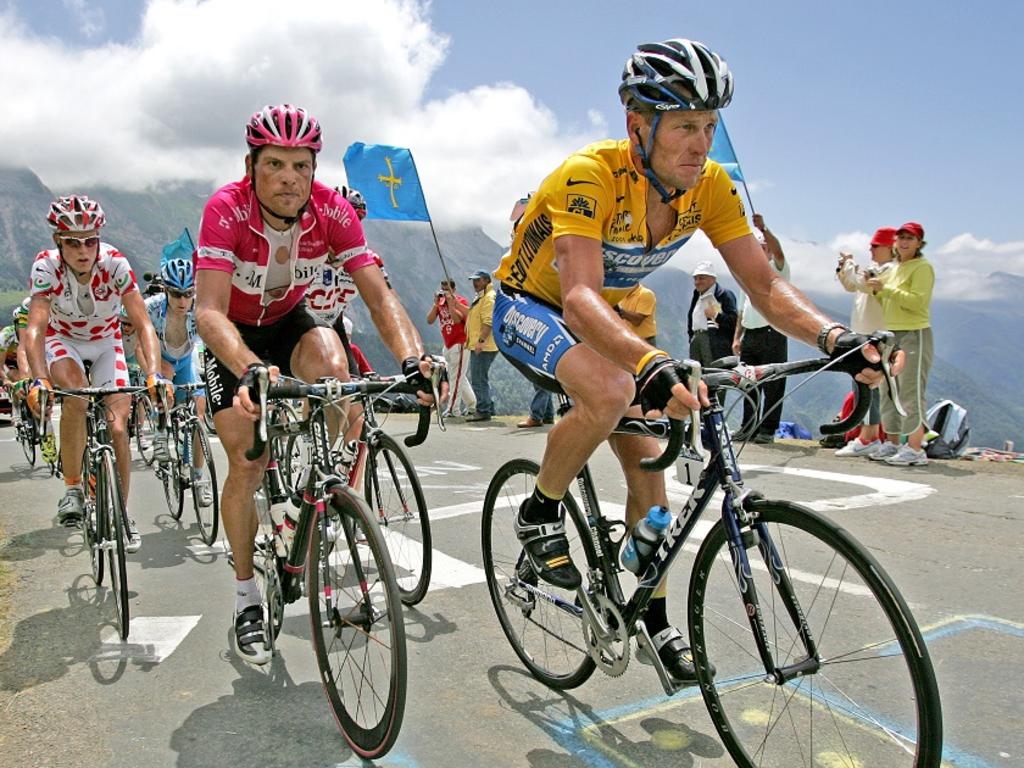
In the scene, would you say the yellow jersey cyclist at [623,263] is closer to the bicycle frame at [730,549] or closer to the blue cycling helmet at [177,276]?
the bicycle frame at [730,549]

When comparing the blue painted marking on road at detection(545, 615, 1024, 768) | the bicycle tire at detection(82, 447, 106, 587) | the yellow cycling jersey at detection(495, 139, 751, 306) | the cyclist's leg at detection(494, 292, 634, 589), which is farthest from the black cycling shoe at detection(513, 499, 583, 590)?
the bicycle tire at detection(82, 447, 106, 587)

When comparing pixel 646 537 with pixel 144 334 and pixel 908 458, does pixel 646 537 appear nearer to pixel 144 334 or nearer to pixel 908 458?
pixel 144 334

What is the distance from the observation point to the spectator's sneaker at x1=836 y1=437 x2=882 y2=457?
9.15m

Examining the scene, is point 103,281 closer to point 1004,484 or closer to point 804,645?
point 804,645

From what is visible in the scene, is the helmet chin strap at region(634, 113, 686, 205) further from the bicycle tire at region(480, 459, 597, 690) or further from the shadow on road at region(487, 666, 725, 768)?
the shadow on road at region(487, 666, 725, 768)

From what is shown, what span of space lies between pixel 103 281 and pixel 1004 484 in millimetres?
7975

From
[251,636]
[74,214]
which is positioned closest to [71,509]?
[74,214]

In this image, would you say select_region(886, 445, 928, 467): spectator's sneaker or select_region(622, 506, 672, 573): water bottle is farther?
select_region(886, 445, 928, 467): spectator's sneaker

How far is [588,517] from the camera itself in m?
3.33

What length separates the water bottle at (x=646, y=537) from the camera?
2830 millimetres

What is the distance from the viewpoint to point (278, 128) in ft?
12.2

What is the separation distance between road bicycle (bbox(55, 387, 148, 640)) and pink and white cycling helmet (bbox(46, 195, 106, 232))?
134cm

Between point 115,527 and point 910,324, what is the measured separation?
25.1 feet

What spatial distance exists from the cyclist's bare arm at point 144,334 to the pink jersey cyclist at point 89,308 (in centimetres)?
12
